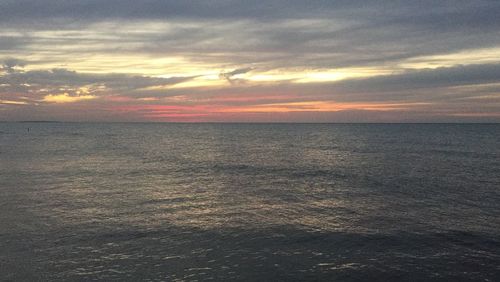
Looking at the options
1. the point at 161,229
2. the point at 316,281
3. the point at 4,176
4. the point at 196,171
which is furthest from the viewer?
the point at 196,171

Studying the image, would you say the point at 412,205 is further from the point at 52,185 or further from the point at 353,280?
the point at 52,185

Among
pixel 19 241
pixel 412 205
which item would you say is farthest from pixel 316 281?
pixel 412 205

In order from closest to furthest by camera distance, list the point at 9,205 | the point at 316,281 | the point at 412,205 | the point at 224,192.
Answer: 1. the point at 316,281
2. the point at 9,205
3. the point at 412,205
4. the point at 224,192

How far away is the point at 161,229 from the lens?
25.0 m

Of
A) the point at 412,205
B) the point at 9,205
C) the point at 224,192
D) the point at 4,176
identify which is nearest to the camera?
the point at 9,205

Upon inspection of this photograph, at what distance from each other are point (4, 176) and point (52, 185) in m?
9.80

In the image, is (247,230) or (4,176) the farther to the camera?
(4,176)

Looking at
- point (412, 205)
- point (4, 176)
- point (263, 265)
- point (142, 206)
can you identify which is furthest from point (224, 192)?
point (4, 176)

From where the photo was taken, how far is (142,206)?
31.6 metres

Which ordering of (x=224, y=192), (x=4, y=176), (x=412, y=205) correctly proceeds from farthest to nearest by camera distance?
(x=4, y=176)
(x=224, y=192)
(x=412, y=205)

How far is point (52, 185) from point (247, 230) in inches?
983

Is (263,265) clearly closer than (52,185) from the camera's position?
Yes

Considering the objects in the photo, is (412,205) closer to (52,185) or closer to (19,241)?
(19,241)

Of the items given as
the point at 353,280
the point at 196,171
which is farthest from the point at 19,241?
the point at 196,171
